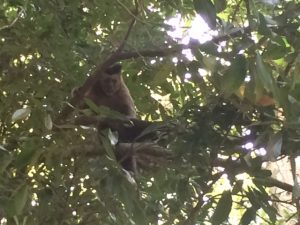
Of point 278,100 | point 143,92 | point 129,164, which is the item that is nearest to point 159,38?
point 143,92

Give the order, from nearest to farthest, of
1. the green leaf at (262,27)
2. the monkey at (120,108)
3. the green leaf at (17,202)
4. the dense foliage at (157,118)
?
the green leaf at (262,27), the dense foliage at (157,118), the green leaf at (17,202), the monkey at (120,108)

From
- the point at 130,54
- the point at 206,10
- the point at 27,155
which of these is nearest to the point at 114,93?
the point at 130,54

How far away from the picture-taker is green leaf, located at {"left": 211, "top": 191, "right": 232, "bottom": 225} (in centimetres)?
144

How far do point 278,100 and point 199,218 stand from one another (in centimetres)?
90

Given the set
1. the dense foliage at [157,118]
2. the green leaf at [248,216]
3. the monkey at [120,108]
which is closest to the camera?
the dense foliage at [157,118]

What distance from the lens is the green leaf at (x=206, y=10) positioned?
3.94ft

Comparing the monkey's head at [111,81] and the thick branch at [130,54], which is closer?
the thick branch at [130,54]

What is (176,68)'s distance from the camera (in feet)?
5.37

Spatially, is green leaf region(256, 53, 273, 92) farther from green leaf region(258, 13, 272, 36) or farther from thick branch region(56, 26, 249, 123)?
thick branch region(56, 26, 249, 123)

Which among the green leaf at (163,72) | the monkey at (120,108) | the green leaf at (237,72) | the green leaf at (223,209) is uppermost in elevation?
the monkey at (120,108)

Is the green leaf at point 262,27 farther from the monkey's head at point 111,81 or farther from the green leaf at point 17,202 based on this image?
the monkey's head at point 111,81

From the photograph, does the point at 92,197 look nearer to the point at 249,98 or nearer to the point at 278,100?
the point at 249,98

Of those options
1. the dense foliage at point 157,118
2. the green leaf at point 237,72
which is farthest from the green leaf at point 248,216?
the green leaf at point 237,72

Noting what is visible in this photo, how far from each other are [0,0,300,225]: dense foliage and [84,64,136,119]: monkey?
35 cm
